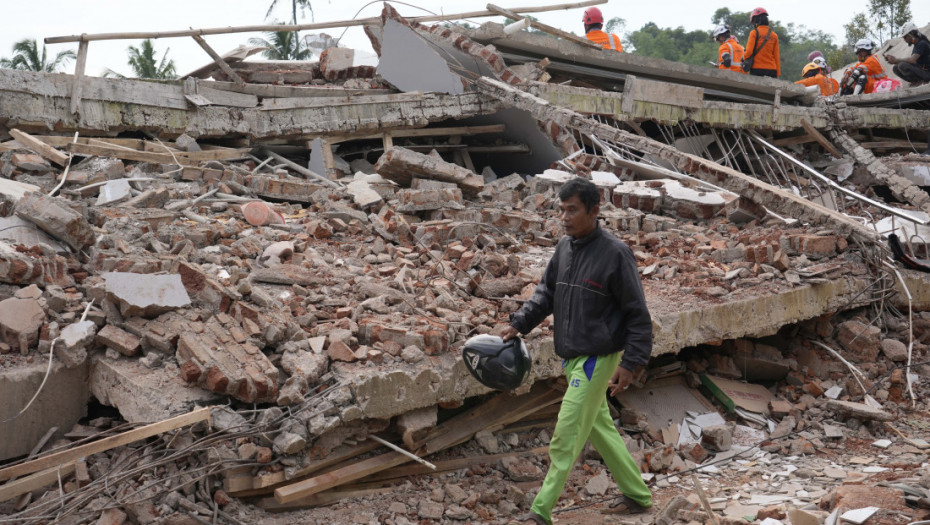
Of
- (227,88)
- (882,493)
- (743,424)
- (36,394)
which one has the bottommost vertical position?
(743,424)

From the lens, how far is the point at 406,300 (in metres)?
5.05

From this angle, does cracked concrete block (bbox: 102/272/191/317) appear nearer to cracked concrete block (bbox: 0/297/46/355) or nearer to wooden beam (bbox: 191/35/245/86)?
cracked concrete block (bbox: 0/297/46/355)

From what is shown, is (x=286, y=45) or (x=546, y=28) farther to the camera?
(x=286, y=45)

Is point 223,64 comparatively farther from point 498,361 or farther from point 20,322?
point 498,361

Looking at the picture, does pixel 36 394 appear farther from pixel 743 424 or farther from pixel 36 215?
pixel 743 424

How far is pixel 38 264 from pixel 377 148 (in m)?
5.74

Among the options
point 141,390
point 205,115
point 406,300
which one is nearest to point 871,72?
point 205,115

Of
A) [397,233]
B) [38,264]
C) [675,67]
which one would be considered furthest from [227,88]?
[675,67]

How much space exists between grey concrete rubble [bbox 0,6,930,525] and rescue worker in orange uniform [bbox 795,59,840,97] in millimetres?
3521

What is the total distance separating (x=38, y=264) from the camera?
4715 mm

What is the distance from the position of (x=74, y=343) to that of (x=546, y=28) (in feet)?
25.9

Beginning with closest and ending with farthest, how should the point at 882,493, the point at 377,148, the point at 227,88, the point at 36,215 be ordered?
the point at 882,493, the point at 36,215, the point at 227,88, the point at 377,148

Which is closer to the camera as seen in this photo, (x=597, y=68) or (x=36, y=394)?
(x=36, y=394)

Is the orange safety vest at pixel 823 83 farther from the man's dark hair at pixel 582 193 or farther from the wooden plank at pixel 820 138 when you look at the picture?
the man's dark hair at pixel 582 193
